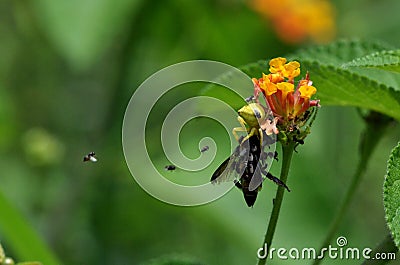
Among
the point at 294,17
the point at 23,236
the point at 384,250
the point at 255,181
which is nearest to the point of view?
the point at 255,181

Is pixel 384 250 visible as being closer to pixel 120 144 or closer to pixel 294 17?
pixel 120 144

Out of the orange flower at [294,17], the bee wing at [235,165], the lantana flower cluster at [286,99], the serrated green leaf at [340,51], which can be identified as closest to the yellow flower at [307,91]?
the lantana flower cluster at [286,99]

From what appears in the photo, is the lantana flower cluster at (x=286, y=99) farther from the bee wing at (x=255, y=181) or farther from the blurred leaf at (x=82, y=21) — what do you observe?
the blurred leaf at (x=82, y=21)

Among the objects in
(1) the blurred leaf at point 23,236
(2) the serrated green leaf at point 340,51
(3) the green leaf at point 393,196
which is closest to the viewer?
A: (3) the green leaf at point 393,196

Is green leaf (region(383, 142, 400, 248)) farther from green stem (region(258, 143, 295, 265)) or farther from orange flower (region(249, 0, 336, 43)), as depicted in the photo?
orange flower (region(249, 0, 336, 43))

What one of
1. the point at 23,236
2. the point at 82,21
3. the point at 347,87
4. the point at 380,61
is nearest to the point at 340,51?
the point at 347,87

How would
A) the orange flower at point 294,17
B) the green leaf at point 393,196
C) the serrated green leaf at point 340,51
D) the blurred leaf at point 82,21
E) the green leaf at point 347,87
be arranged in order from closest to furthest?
the green leaf at point 393,196 < the green leaf at point 347,87 < the serrated green leaf at point 340,51 < the blurred leaf at point 82,21 < the orange flower at point 294,17
